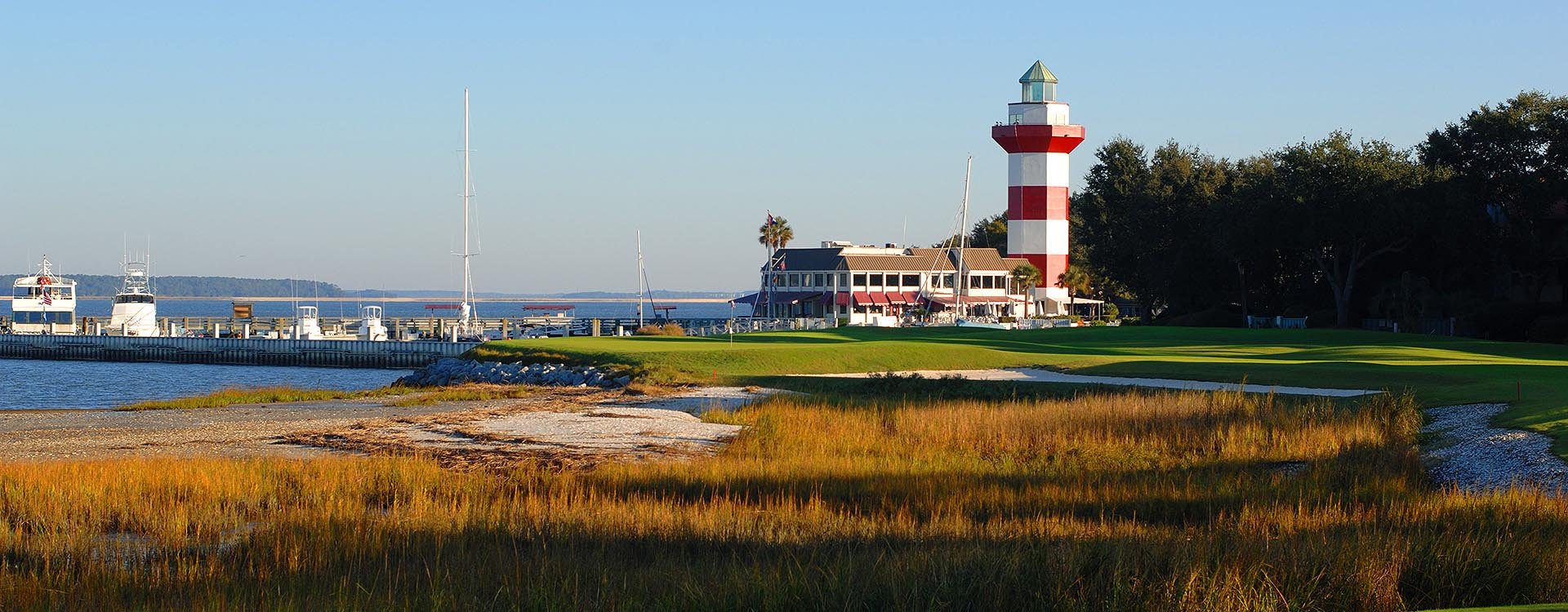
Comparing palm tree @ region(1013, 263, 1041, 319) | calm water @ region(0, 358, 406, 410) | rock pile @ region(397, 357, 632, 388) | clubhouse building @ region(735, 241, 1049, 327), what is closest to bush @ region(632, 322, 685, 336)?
calm water @ region(0, 358, 406, 410)

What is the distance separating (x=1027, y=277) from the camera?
77750 millimetres

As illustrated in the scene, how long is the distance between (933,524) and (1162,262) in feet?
193

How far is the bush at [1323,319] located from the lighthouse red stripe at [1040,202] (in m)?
18.1

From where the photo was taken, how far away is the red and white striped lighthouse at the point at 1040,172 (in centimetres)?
7675

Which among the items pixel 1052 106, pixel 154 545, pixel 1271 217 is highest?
pixel 1052 106

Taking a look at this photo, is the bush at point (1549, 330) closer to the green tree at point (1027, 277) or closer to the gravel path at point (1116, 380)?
the gravel path at point (1116, 380)

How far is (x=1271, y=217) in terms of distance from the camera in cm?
5778

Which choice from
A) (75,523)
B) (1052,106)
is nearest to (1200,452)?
(75,523)

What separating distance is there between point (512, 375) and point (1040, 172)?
43373 millimetres

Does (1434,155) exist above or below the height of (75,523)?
above

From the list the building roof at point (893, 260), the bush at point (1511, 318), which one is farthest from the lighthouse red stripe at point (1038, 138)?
the bush at point (1511, 318)

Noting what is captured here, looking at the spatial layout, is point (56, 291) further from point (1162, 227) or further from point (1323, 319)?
point (1323, 319)

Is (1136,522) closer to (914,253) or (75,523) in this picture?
(75,523)

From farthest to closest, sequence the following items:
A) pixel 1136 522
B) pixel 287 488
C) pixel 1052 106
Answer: pixel 1052 106 < pixel 287 488 < pixel 1136 522
